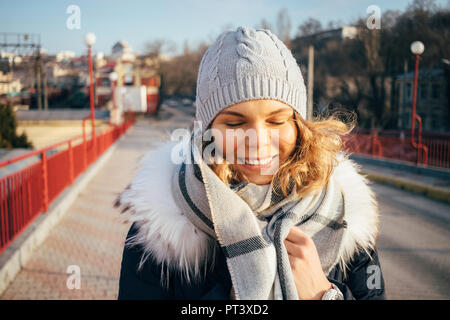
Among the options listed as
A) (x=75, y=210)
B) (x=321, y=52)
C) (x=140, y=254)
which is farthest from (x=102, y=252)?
(x=321, y=52)

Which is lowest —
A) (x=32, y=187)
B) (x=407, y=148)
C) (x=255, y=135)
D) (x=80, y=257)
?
(x=80, y=257)

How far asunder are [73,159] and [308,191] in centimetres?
816

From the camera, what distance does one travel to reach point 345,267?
136 cm

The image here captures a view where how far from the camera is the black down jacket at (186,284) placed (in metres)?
1.21

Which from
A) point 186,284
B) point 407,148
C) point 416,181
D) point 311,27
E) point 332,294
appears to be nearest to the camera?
point 332,294

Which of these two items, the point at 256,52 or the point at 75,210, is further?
the point at 75,210

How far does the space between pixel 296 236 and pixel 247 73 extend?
58cm

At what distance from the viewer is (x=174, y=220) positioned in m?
1.29

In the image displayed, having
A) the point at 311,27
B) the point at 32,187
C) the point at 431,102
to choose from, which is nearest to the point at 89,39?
the point at 32,187

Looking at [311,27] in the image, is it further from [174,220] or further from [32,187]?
[174,220]

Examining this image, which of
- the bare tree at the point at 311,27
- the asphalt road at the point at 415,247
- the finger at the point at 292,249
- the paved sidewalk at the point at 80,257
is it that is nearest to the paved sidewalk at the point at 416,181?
the asphalt road at the point at 415,247

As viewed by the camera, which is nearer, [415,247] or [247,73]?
[247,73]

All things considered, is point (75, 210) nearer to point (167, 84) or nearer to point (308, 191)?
point (308, 191)

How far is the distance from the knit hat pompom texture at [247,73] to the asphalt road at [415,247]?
312 centimetres
